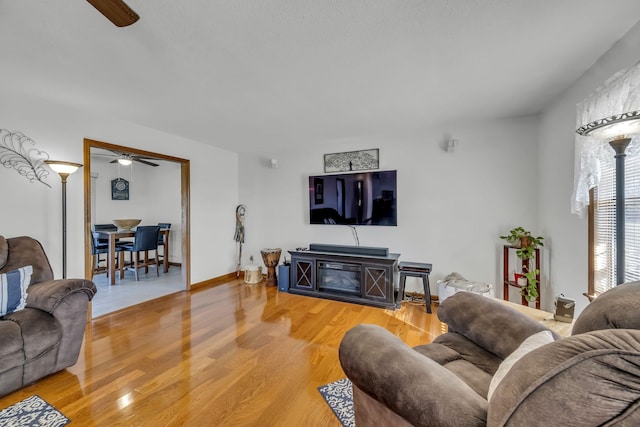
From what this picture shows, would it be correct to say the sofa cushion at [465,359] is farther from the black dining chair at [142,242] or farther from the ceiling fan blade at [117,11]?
the black dining chair at [142,242]

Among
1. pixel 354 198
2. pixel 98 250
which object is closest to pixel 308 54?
pixel 354 198

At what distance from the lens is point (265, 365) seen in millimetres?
1980

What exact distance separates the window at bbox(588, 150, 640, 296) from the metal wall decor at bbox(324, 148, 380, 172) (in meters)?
2.23

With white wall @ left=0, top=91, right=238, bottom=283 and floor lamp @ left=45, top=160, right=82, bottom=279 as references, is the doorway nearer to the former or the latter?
white wall @ left=0, top=91, right=238, bottom=283

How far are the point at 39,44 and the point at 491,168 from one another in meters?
4.08

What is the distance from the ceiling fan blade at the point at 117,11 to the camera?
1.15 m

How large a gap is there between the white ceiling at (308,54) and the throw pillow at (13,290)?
4.90 ft

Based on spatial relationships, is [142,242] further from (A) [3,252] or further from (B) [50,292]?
(B) [50,292]

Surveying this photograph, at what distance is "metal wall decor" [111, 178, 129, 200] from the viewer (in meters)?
5.39

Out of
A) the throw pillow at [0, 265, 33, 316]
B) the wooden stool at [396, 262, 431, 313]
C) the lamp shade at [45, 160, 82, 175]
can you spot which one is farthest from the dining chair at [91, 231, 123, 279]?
the wooden stool at [396, 262, 431, 313]

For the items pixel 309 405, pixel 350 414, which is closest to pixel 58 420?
pixel 309 405

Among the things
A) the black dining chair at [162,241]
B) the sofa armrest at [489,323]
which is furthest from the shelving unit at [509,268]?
the black dining chair at [162,241]

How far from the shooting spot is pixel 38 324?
5.63ft

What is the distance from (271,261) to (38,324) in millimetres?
2618
